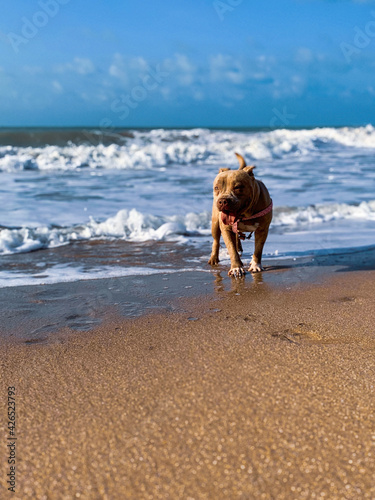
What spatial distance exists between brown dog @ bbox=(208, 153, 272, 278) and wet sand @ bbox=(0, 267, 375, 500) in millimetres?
1253

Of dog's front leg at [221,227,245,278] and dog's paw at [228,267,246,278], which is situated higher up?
dog's front leg at [221,227,245,278]

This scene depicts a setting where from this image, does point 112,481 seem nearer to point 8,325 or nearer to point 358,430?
point 358,430

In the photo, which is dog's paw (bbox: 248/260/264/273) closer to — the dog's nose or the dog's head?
the dog's head

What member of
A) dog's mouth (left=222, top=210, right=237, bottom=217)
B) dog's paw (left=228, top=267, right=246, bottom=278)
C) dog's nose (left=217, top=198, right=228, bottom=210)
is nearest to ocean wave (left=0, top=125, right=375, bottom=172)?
dog's paw (left=228, top=267, right=246, bottom=278)

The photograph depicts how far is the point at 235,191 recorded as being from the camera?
3957mm

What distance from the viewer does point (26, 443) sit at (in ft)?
5.45

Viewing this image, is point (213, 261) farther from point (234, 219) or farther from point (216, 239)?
point (234, 219)

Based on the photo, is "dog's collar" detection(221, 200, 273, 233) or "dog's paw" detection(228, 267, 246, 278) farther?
"dog's paw" detection(228, 267, 246, 278)

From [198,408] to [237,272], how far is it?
2466 millimetres

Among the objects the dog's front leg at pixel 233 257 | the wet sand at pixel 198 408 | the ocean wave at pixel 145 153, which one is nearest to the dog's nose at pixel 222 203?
the dog's front leg at pixel 233 257

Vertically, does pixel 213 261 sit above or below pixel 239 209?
below

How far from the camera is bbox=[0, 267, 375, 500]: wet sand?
1.46 meters

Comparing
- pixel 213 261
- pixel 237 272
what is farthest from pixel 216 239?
pixel 237 272

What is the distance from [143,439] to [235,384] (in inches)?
19.6
